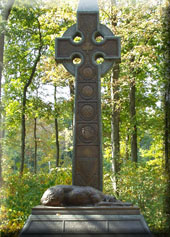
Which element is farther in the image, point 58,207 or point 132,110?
point 132,110

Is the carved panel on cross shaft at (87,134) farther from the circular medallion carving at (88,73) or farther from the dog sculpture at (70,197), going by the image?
the dog sculpture at (70,197)

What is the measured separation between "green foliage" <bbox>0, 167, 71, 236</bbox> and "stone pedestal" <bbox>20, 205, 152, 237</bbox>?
12.1 ft

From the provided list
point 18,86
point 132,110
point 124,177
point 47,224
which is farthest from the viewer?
point 18,86

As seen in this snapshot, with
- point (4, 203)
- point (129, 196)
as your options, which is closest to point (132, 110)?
point (129, 196)

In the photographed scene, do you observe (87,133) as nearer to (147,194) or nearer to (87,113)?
(87,113)

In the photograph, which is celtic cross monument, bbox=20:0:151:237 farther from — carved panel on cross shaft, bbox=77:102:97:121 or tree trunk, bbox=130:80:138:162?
tree trunk, bbox=130:80:138:162

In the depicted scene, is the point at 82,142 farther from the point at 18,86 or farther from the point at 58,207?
the point at 18,86

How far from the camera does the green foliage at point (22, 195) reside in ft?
24.5

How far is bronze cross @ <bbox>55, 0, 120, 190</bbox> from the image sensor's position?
212 inches

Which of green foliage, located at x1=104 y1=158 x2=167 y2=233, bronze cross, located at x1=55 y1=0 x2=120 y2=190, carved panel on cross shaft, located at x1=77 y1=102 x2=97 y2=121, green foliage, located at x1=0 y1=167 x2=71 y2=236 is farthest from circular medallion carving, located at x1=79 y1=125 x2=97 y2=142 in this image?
green foliage, located at x1=0 y1=167 x2=71 y2=236

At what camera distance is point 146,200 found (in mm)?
7336

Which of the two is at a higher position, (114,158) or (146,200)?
(114,158)

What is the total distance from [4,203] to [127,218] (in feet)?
20.4

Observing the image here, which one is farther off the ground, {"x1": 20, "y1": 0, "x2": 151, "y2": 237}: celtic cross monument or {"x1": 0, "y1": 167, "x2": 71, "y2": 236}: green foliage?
{"x1": 20, "y1": 0, "x2": 151, "y2": 237}: celtic cross monument
